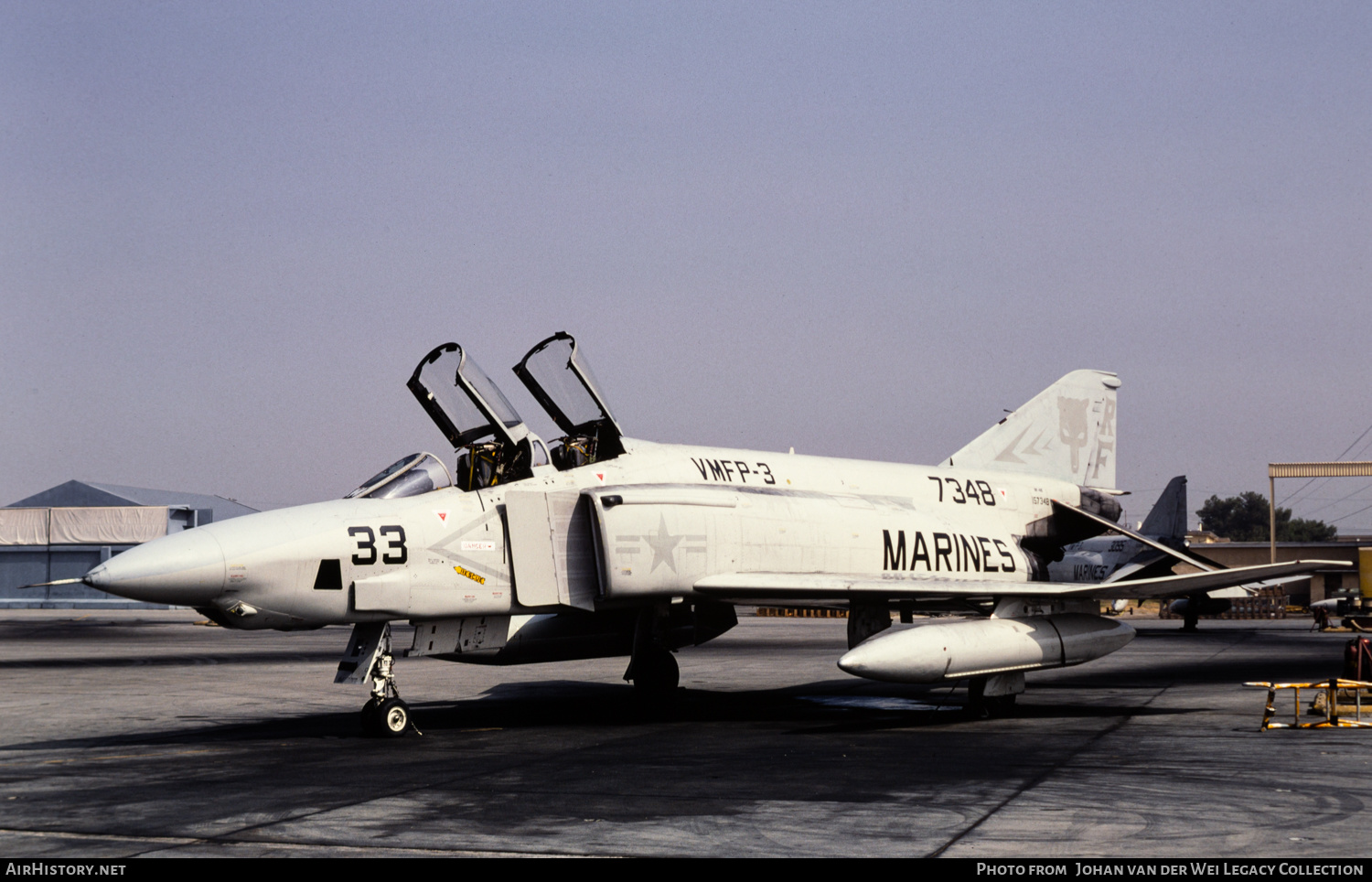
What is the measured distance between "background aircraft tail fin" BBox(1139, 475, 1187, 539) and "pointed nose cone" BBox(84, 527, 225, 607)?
78.3ft

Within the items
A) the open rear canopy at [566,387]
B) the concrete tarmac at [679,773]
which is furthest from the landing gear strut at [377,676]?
the open rear canopy at [566,387]

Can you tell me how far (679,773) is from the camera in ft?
31.7

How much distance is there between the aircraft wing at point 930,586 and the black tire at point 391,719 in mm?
3555

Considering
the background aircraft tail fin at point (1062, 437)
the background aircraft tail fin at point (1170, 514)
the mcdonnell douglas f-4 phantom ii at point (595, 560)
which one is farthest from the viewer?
the background aircraft tail fin at point (1170, 514)

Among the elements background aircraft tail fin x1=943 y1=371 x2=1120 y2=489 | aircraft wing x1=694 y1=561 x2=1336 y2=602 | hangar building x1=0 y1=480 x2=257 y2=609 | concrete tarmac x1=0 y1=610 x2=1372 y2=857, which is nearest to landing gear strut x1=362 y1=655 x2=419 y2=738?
concrete tarmac x1=0 y1=610 x2=1372 y2=857

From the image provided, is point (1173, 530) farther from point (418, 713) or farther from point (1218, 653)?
point (418, 713)

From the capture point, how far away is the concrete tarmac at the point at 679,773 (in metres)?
6.96

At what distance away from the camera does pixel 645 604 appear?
14.4m

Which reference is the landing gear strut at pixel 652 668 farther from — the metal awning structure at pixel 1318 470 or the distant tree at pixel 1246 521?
the distant tree at pixel 1246 521

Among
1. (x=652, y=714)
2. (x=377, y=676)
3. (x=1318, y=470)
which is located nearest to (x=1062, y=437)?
(x=652, y=714)

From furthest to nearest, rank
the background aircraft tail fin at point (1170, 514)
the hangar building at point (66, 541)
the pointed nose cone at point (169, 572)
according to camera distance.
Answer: the hangar building at point (66, 541)
the background aircraft tail fin at point (1170, 514)
the pointed nose cone at point (169, 572)

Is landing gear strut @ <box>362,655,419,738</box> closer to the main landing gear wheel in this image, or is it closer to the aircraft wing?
the aircraft wing
